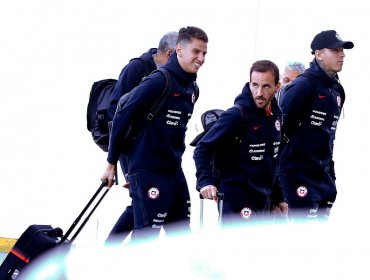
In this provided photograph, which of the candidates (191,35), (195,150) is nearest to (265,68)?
(191,35)

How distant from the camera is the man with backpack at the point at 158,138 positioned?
18.8 feet

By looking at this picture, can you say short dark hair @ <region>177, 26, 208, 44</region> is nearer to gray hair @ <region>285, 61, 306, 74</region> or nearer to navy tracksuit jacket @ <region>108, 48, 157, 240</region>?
navy tracksuit jacket @ <region>108, 48, 157, 240</region>

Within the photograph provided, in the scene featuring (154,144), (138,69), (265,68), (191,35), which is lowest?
(154,144)

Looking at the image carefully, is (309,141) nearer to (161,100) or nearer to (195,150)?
(195,150)

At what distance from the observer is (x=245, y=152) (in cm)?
572

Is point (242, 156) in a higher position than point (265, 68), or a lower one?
lower

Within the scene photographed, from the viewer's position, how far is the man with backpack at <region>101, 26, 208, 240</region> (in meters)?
5.72

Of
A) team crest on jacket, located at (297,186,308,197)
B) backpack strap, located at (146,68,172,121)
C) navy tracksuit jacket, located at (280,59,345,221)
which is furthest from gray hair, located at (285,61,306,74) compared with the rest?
backpack strap, located at (146,68,172,121)

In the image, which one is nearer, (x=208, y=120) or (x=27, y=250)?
(x=27, y=250)

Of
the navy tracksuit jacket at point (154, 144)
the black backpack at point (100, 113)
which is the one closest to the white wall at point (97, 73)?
the black backpack at point (100, 113)

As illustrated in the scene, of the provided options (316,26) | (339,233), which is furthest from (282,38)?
(339,233)

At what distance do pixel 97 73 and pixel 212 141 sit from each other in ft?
11.6

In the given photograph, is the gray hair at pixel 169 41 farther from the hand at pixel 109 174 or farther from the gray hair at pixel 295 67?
the gray hair at pixel 295 67

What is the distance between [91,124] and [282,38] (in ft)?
8.32
